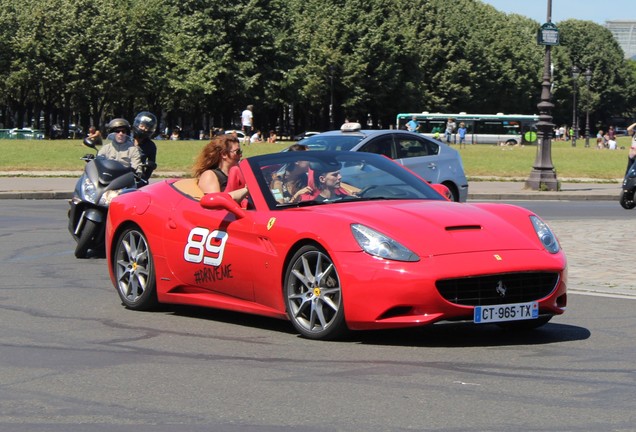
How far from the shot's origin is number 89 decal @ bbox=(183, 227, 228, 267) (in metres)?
9.27

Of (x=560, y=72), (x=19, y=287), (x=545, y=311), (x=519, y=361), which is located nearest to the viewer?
(x=519, y=361)

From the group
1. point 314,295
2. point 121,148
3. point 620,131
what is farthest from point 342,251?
point 620,131

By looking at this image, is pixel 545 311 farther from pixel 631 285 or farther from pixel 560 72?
pixel 560 72

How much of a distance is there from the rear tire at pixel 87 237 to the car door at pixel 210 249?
15.5 ft

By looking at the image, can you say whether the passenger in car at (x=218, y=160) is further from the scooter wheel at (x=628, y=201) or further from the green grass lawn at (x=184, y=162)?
the green grass lawn at (x=184, y=162)

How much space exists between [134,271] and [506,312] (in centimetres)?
333

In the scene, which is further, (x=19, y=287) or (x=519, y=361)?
(x=19, y=287)

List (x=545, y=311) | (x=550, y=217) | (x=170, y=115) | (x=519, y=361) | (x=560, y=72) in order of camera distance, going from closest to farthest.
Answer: (x=519, y=361), (x=545, y=311), (x=550, y=217), (x=170, y=115), (x=560, y=72)

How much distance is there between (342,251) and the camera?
323 inches

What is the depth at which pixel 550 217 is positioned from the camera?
2220cm

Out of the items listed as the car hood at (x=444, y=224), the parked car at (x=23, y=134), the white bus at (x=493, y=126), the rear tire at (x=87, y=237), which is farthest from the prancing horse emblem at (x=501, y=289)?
the white bus at (x=493, y=126)

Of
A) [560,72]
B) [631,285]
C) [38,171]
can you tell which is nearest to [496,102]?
[560,72]

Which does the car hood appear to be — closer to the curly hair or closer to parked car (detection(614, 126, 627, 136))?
the curly hair

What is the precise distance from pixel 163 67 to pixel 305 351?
246ft
